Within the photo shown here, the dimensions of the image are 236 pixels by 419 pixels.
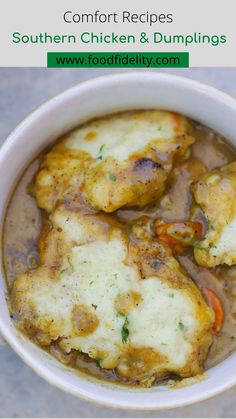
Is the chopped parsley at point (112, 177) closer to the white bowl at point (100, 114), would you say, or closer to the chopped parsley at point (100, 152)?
the chopped parsley at point (100, 152)

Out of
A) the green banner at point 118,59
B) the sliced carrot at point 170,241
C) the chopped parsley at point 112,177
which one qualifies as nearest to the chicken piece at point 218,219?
the sliced carrot at point 170,241

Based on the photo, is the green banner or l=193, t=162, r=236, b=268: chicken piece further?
the green banner

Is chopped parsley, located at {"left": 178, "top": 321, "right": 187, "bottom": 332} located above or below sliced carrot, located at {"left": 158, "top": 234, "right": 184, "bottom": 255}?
below

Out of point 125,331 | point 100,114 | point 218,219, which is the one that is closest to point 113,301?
point 125,331

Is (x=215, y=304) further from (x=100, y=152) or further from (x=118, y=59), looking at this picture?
(x=118, y=59)

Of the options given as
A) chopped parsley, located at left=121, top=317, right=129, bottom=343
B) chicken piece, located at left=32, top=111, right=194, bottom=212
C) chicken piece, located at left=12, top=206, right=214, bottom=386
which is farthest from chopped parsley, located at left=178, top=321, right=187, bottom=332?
chicken piece, located at left=32, top=111, right=194, bottom=212

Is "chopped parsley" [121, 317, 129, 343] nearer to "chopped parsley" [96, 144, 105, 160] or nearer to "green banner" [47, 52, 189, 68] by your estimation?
"chopped parsley" [96, 144, 105, 160]

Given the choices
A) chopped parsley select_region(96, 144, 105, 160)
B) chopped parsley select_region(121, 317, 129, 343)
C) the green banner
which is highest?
the green banner

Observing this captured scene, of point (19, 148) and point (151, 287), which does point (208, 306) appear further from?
point (19, 148)
